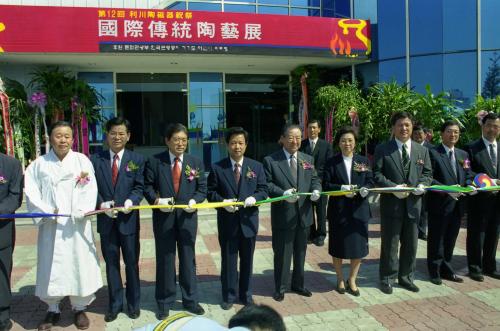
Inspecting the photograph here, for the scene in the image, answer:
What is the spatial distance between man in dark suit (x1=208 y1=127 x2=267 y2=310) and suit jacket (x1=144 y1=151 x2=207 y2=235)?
24cm

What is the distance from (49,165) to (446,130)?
4305mm

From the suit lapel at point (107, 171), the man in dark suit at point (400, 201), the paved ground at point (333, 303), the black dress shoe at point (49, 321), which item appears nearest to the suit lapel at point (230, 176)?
the suit lapel at point (107, 171)

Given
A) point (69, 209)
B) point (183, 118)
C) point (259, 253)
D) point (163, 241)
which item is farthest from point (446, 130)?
point (183, 118)

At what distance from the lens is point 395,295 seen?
4.54 m

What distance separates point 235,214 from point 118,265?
1.22 metres

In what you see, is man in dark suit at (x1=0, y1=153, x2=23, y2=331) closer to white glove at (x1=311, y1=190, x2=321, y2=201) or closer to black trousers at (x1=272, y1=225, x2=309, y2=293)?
black trousers at (x1=272, y1=225, x2=309, y2=293)

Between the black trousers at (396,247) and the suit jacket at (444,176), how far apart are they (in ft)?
1.46

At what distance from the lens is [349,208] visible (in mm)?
4516

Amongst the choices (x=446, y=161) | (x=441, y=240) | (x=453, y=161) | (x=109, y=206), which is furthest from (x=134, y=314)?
(x=453, y=161)

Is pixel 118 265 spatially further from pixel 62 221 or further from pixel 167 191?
pixel 167 191

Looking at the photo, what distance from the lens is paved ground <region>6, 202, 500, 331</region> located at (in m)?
3.90

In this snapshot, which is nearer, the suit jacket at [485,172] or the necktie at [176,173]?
the necktie at [176,173]

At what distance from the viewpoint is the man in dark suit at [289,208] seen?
445cm

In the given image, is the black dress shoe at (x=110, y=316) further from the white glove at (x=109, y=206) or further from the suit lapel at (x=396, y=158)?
the suit lapel at (x=396, y=158)
